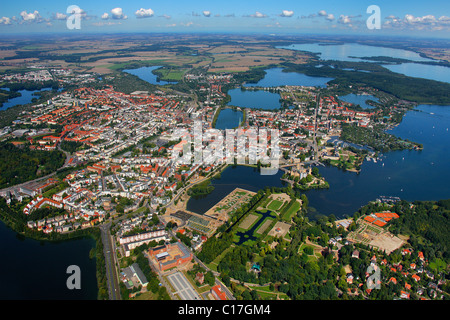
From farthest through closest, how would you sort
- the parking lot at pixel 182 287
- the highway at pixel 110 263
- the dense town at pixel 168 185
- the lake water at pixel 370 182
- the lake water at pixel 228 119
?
the lake water at pixel 228 119
the lake water at pixel 370 182
the dense town at pixel 168 185
the highway at pixel 110 263
the parking lot at pixel 182 287

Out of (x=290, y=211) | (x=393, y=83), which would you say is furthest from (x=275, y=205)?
(x=393, y=83)

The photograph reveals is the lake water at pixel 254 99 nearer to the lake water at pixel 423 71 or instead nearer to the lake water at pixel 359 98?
the lake water at pixel 359 98

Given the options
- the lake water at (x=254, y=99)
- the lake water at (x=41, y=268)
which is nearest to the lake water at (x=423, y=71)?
the lake water at (x=254, y=99)

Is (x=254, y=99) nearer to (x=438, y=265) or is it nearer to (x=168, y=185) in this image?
(x=168, y=185)

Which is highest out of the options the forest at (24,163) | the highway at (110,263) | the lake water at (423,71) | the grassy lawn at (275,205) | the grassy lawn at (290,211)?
the lake water at (423,71)

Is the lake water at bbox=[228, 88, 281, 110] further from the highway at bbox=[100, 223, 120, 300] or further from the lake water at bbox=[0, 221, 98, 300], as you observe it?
the lake water at bbox=[0, 221, 98, 300]

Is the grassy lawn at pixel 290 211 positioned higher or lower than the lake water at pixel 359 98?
lower
